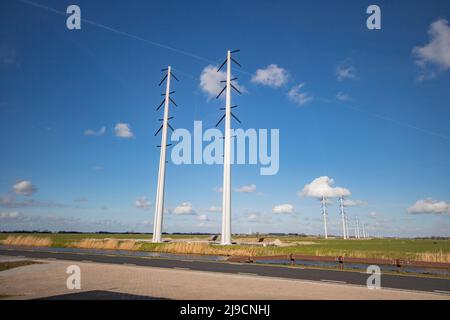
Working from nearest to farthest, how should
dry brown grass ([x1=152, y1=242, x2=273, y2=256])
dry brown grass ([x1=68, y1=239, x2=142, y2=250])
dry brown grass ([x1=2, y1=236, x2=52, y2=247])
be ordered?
dry brown grass ([x1=152, y1=242, x2=273, y2=256]) → dry brown grass ([x1=68, y1=239, x2=142, y2=250]) → dry brown grass ([x1=2, y1=236, x2=52, y2=247])

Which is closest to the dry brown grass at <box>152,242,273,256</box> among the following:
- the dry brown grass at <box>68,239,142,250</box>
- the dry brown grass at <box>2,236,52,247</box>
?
the dry brown grass at <box>68,239,142,250</box>

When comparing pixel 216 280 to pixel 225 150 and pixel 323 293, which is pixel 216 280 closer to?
pixel 323 293

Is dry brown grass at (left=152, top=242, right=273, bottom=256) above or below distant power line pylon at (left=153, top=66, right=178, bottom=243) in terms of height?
below

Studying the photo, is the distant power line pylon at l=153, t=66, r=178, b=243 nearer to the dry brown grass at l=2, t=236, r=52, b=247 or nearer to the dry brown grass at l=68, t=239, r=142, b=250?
the dry brown grass at l=68, t=239, r=142, b=250

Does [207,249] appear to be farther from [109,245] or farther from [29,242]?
[29,242]

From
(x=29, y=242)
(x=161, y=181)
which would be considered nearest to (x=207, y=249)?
(x=161, y=181)

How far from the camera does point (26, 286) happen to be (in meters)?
13.4

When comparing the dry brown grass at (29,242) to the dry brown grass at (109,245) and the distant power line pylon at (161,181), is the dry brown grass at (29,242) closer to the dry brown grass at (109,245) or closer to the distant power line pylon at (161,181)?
the dry brown grass at (109,245)

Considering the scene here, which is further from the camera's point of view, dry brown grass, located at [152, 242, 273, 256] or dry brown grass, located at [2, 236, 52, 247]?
dry brown grass, located at [2, 236, 52, 247]

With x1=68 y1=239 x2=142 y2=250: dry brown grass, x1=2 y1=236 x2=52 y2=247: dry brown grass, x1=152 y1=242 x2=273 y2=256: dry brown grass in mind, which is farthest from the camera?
x1=2 y1=236 x2=52 y2=247: dry brown grass

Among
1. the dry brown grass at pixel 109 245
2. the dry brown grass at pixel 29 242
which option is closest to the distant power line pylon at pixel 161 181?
the dry brown grass at pixel 109 245

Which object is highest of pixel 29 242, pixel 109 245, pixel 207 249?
pixel 29 242
